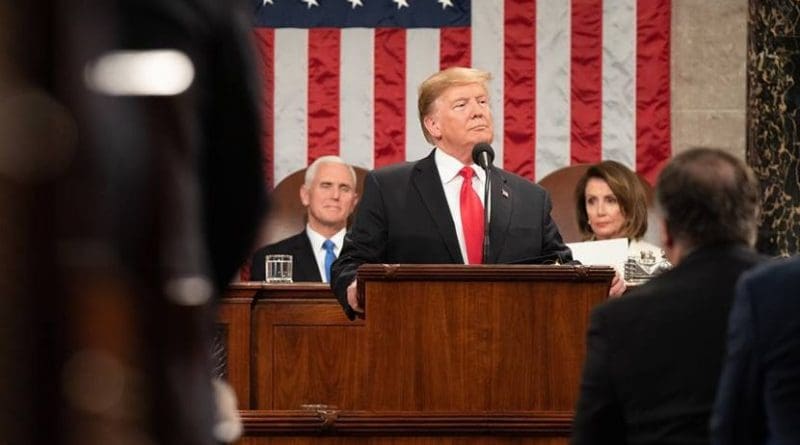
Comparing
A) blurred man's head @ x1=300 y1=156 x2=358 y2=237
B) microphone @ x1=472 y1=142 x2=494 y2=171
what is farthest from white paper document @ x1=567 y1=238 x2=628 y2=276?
blurred man's head @ x1=300 y1=156 x2=358 y2=237

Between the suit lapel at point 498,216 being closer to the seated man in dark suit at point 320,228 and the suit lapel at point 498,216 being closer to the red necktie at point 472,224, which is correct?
the red necktie at point 472,224

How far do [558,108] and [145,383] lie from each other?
9602mm

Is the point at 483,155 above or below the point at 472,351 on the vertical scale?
above

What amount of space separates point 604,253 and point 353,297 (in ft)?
4.61

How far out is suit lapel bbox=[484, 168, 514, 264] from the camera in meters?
6.35

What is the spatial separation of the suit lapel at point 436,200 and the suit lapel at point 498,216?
136 mm

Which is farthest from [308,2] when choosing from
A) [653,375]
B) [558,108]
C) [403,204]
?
[653,375]

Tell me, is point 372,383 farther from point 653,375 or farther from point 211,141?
point 211,141

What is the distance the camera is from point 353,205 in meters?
9.28

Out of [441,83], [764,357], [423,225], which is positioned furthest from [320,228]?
[764,357]

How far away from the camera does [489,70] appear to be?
10.5 metres

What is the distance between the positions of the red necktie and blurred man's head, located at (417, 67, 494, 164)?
12 cm

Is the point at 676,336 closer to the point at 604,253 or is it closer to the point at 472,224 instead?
the point at 472,224

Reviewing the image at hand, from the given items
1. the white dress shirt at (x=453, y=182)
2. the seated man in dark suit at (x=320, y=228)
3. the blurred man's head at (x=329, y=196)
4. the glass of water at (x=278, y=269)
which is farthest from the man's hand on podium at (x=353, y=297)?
the blurred man's head at (x=329, y=196)
